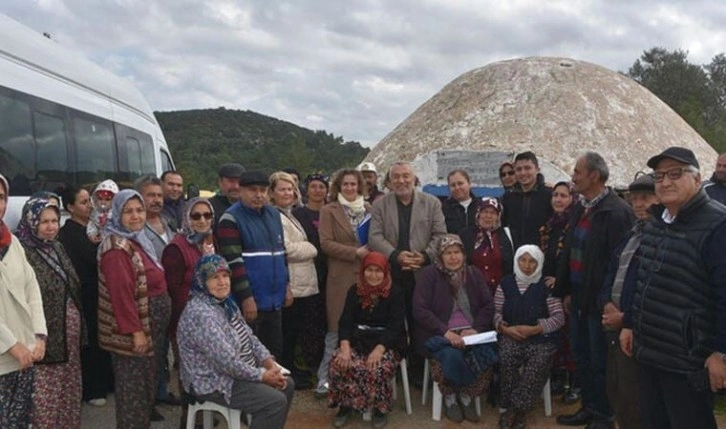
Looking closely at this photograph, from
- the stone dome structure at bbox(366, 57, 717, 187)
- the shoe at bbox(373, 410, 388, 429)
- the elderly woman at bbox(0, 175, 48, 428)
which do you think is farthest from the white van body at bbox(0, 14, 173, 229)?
the stone dome structure at bbox(366, 57, 717, 187)

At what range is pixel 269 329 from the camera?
15.8 feet

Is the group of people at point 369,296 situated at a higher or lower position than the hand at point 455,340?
higher

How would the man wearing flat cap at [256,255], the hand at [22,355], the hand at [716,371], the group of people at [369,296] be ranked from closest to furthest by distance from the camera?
1. the hand at [716,371]
2. the group of people at [369,296]
3. the hand at [22,355]
4. the man wearing flat cap at [256,255]

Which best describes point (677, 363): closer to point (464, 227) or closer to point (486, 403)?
point (486, 403)

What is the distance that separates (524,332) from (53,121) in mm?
4361

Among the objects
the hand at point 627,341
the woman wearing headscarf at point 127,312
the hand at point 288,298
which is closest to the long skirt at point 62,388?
the woman wearing headscarf at point 127,312

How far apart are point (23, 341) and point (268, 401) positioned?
1460 millimetres

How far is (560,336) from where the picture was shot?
496 cm

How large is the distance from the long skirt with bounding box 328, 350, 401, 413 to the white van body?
2750 millimetres

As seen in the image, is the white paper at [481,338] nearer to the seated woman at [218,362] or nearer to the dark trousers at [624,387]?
the dark trousers at [624,387]

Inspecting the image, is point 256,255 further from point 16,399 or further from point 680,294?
point 680,294

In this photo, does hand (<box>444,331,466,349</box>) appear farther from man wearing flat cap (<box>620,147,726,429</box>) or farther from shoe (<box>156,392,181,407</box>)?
shoe (<box>156,392,181,407</box>)

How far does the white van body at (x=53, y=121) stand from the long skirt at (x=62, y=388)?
111 cm

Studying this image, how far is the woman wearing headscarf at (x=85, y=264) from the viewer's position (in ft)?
14.9
